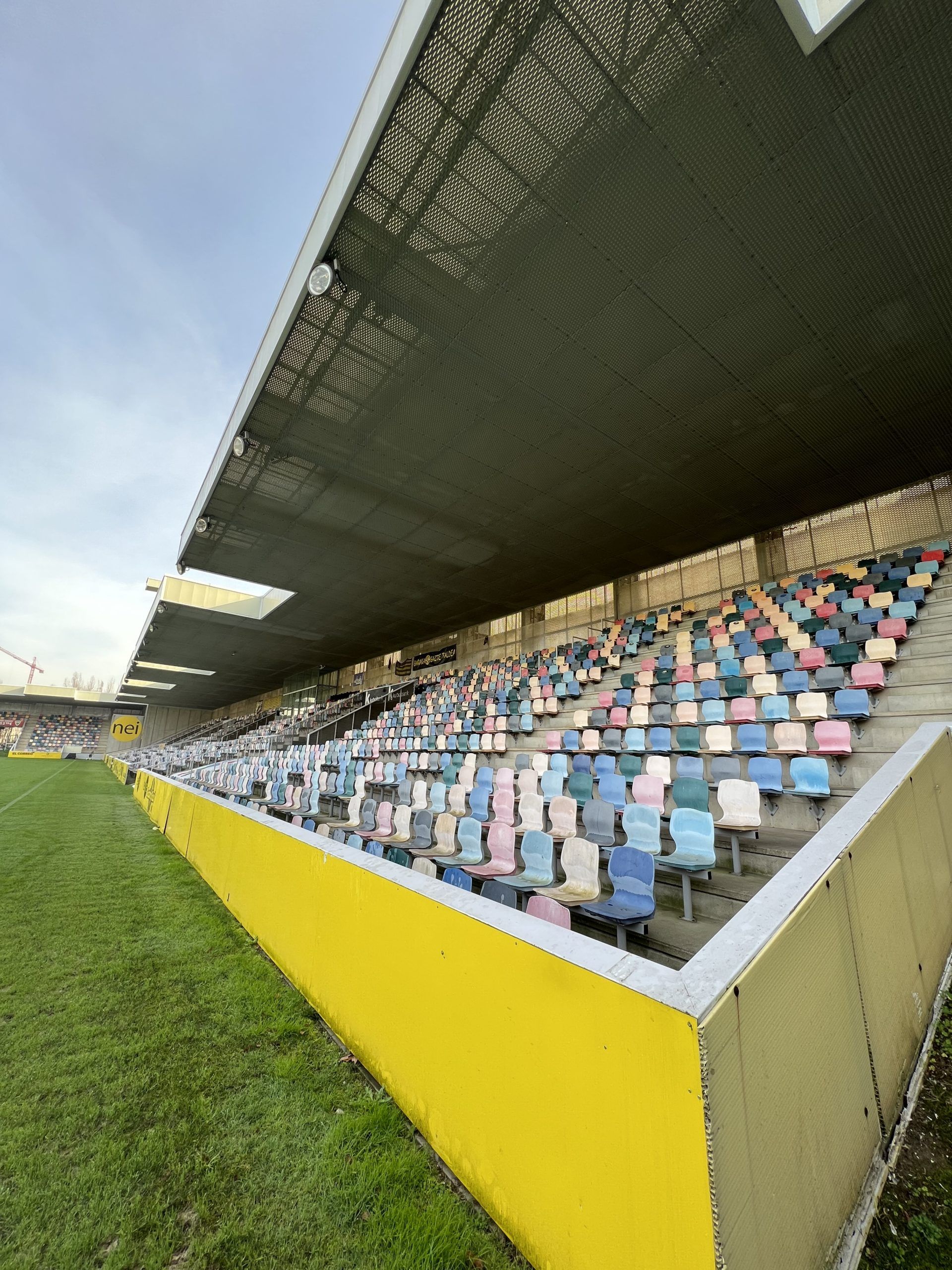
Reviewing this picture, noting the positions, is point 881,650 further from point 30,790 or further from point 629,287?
point 30,790

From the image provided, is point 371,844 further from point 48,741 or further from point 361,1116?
point 48,741

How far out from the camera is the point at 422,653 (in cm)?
2348

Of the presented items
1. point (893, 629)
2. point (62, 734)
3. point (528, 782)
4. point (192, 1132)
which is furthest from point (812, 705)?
point (62, 734)

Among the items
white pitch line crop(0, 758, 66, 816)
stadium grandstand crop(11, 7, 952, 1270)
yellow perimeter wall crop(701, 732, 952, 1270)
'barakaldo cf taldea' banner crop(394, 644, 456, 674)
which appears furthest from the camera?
'barakaldo cf taldea' banner crop(394, 644, 456, 674)

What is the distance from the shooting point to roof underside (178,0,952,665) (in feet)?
13.7

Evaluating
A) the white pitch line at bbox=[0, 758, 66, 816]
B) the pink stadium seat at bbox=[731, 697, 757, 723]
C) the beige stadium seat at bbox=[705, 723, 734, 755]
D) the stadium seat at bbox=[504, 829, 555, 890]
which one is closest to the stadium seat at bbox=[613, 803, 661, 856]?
the stadium seat at bbox=[504, 829, 555, 890]

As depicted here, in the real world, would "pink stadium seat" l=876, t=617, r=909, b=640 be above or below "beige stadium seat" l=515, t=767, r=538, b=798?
above

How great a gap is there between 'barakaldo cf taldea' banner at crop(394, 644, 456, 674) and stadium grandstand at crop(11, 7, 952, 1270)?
311 inches

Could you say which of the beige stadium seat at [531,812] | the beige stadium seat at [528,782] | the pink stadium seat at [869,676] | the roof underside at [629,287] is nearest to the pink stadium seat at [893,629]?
the pink stadium seat at [869,676]

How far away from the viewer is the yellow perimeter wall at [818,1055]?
1.18 m

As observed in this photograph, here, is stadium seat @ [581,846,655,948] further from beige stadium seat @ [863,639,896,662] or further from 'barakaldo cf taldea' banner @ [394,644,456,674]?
'barakaldo cf taldea' banner @ [394,644,456,674]

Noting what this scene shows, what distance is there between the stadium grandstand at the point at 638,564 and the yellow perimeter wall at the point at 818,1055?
0.6 inches

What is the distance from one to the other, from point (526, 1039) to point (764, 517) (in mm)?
12293

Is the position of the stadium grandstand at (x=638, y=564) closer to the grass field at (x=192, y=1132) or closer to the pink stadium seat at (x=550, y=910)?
the pink stadium seat at (x=550, y=910)
